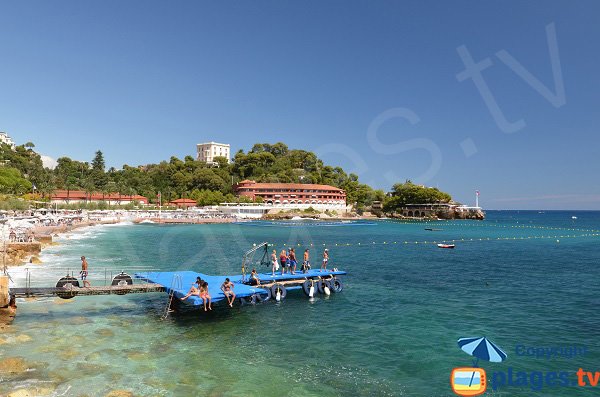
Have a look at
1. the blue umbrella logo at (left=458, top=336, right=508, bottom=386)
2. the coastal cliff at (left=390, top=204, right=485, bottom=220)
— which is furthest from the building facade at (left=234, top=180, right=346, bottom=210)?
the blue umbrella logo at (left=458, top=336, right=508, bottom=386)

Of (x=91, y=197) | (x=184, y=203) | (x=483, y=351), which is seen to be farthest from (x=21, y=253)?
(x=184, y=203)

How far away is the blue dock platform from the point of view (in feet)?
79.7

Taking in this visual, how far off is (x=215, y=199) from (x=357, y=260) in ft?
400

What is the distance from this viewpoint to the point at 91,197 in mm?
143750

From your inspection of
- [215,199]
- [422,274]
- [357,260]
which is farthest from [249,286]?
[215,199]

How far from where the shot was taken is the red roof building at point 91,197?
463ft

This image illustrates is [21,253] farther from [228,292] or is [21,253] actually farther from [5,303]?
[228,292]

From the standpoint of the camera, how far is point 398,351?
1864 cm

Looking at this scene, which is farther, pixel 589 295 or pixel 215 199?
pixel 215 199

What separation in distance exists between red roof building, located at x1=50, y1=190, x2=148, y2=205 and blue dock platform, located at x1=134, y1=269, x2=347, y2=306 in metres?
127

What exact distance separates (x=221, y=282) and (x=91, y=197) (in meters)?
133

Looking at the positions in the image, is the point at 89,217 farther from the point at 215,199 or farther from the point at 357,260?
the point at 357,260

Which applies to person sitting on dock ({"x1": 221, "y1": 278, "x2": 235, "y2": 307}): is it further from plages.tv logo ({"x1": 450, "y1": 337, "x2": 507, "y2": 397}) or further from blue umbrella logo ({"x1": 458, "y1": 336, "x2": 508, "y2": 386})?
blue umbrella logo ({"x1": 458, "y1": 336, "x2": 508, "y2": 386})

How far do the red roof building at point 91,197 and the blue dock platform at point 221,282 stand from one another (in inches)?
5013
